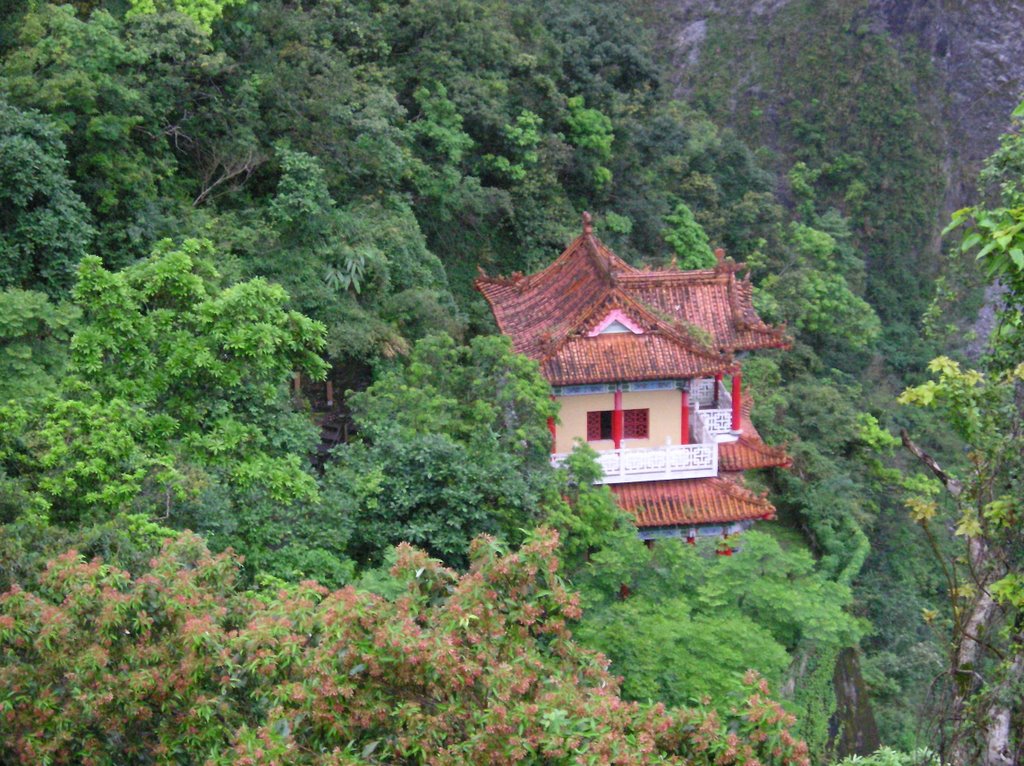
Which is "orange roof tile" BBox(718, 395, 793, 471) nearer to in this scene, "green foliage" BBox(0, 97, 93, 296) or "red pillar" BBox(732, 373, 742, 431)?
"red pillar" BBox(732, 373, 742, 431)

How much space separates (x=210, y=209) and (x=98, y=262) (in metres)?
8.15

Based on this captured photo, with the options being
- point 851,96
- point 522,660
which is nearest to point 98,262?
point 522,660

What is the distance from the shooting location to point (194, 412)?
41.7 feet

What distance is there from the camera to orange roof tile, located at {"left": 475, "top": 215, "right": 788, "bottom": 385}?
58.4ft

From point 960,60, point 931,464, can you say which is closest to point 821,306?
point 960,60

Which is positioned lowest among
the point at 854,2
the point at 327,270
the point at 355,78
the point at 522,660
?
the point at 522,660

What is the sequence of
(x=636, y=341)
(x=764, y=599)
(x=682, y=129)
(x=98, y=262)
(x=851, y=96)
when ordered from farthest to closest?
1. (x=851, y=96)
2. (x=682, y=129)
3. (x=636, y=341)
4. (x=764, y=599)
5. (x=98, y=262)

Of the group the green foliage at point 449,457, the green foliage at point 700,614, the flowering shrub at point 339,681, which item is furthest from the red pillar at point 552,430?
the flowering shrub at point 339,681

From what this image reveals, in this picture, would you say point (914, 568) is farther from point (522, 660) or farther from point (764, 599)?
point (522, 660)

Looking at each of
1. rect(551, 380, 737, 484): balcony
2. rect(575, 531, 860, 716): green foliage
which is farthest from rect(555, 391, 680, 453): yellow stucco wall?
rect(575, 531, 860, 716): green foliage

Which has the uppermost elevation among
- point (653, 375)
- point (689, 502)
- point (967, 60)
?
point (967, 60)

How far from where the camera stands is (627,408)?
18.7 m

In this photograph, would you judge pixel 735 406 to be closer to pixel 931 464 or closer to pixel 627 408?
pixel 627 408

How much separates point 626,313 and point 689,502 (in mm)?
3018
